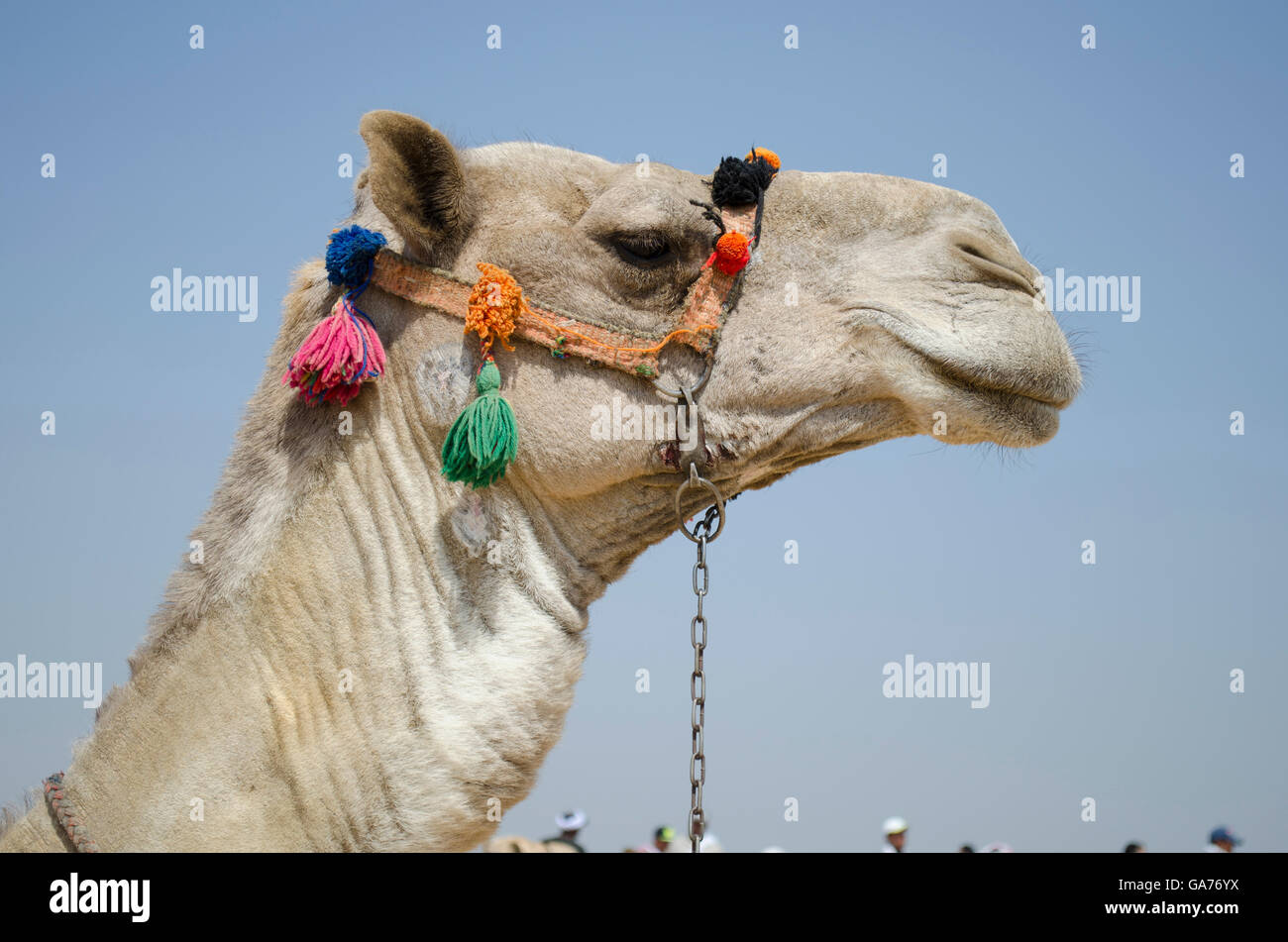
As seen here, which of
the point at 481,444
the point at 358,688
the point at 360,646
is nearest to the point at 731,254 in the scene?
the point at 481,444

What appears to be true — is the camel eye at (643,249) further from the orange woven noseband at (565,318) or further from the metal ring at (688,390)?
the metal ring at (688,390)

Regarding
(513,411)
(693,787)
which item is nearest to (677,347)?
(513,411)

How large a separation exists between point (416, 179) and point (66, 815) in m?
2.44

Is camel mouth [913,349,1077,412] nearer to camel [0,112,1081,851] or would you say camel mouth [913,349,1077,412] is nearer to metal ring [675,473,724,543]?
camel [0,112,1081,851]

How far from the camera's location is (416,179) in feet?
14.4

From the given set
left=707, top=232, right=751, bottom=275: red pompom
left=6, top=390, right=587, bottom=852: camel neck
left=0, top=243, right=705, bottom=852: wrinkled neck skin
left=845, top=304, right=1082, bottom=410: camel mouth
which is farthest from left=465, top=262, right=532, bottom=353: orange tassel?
left=845, top=304, right=1082, bottom=410: camel mouth

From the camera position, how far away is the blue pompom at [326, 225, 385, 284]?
4352 mm

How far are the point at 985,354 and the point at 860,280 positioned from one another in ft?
1.66

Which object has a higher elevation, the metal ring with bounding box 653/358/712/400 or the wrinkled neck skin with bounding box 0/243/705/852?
the metal ring with bounding box 653/358/712/400

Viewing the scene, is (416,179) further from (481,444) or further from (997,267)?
(997,267)

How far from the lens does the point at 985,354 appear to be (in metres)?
4.11

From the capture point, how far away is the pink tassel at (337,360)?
163 inches
